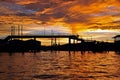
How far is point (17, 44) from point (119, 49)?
61.6 m

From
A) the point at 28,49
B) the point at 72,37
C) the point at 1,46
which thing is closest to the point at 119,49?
the point at 72,37

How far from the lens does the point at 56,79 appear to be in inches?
1617

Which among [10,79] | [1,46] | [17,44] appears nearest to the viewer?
[10,79]

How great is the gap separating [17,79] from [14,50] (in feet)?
440

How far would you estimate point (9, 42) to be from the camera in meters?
189

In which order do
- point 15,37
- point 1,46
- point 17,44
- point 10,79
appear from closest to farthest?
point 10,79 → point 1,46 → point 17,44 → point 15,37

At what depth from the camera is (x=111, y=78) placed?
41562mm

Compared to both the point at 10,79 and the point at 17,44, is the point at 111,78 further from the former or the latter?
the point at 17,44

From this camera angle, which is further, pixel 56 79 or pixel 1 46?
pixel 1 46

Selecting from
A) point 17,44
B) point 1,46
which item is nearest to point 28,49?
point 17,44

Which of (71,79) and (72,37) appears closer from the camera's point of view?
(71,79)

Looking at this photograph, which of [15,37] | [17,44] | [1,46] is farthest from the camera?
[15,37]

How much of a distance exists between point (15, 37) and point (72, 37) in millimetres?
35991

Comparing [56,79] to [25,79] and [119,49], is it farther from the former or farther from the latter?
[119,49]
